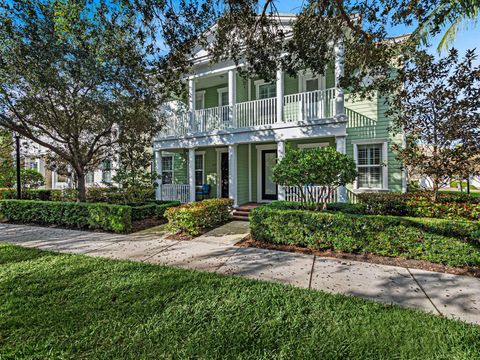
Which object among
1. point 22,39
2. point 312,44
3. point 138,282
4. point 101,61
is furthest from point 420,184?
point 22,39

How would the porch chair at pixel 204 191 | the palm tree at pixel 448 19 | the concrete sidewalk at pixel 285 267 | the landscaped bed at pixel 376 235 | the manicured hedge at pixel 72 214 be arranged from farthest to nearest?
1. the porch chair at pixel 204 191
2. the manicured hedge at pixel 72 214
3. the palm tree at pixel 448 19
4. the landscaped bed at pixel 376 235
5. the concrete sidewalk at pixel 285 267

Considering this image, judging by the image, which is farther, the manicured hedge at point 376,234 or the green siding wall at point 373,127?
the green siding wall at point 373,127

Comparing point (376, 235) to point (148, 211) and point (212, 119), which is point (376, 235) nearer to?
point (148, 211)

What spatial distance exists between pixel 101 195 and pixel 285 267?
1226 cm

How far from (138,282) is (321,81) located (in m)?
9.90

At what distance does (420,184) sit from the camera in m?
8.59

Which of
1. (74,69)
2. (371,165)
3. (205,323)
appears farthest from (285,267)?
(74,69)

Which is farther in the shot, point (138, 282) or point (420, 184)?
point (420, 184)

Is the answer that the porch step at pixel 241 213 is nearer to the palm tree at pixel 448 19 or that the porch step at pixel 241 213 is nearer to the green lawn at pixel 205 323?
the green lawn at pixel 205 323

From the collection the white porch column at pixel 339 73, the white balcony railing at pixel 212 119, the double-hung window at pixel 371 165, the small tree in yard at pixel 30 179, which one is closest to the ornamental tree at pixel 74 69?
the white balcony railing at pixel 212 119

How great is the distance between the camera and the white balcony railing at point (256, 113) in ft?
30.8

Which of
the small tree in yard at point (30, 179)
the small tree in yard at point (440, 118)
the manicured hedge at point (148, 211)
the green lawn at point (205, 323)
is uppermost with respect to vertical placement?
the small tree in yard at point (440, 118)

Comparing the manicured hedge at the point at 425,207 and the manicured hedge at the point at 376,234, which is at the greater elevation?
the manicured hedge at the point at 425,207

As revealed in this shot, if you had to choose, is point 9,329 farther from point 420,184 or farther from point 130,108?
point 420,184
